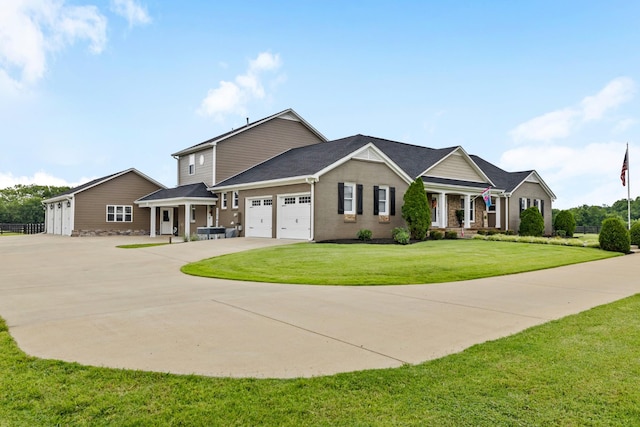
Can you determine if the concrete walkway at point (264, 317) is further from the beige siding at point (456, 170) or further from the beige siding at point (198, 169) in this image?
the beige siding at point (198, 169)

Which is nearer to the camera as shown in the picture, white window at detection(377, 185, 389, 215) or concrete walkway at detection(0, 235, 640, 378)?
concrete walkway at detection(0, 235, 640, 378)

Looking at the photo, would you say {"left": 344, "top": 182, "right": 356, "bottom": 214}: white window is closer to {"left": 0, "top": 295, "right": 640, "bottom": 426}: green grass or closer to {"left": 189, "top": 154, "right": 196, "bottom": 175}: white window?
{"left": 189, "top": 154, "right": 196, "bottom": 175}: white window

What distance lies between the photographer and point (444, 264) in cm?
1250

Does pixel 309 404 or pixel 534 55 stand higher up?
pixel 534 55

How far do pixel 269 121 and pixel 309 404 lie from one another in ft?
90.0

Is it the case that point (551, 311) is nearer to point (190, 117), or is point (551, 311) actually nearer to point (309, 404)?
point (309, 404)

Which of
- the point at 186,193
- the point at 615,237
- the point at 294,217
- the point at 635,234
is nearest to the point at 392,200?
the point at 294,217

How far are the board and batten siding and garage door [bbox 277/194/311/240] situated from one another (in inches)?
674

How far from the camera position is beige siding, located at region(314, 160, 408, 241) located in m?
20.2

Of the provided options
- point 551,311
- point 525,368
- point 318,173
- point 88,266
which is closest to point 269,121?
point 318,173

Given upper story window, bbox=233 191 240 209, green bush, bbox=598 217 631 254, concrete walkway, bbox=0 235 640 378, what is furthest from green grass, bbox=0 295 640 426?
upper story window, bbox=233 191 240 209

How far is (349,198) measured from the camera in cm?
2139

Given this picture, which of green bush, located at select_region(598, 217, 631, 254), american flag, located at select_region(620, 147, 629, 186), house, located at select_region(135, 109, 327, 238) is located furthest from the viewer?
house, located at select_region(135, 109, 327, 238)

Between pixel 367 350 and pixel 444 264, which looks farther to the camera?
pixel 444 264
